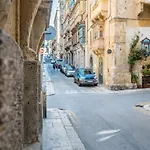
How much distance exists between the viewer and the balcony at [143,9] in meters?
24.0

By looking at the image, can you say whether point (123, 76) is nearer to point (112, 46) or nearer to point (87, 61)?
point (112, 46)

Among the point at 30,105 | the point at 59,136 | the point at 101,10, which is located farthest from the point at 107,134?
the point at 101,10

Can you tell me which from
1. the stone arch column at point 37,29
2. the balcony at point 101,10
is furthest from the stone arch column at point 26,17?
the balcony at point 101,10

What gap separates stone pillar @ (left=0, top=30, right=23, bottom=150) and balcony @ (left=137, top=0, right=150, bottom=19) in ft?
80.3

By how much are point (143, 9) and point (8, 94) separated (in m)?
25.2

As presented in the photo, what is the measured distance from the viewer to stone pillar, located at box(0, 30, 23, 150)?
2.37 ft

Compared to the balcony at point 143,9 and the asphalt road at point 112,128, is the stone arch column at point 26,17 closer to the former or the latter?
the asphalt road at point 112,128

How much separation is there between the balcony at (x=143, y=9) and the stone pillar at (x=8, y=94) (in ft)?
80.3

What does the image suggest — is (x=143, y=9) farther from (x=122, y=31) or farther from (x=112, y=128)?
(x=112, y=128)

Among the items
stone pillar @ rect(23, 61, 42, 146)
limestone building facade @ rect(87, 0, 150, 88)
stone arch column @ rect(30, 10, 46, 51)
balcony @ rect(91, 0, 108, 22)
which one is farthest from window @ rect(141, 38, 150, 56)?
stone pillar @ rect(23, 61, 42, 146)

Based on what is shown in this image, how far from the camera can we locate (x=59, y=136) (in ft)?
26.0

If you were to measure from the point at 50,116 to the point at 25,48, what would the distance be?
26.3 ft

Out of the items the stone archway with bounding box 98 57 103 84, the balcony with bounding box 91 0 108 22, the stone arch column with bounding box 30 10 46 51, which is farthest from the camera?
the stone archway with bounding box 98 57 103 84

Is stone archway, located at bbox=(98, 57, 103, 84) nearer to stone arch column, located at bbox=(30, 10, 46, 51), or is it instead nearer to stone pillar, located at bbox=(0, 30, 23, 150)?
stone arch column, located at bbox=(30, 10, 46, 51)
